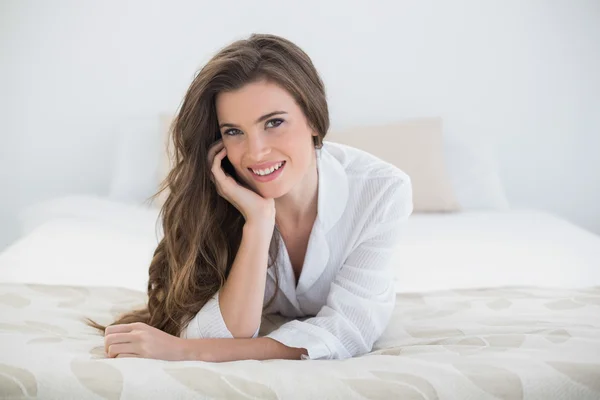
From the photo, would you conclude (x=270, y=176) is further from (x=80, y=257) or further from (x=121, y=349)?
(x=80, y=257)

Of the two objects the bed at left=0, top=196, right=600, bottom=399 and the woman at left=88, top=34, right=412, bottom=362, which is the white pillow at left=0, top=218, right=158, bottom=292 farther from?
the woman at left=88, top=34, right=412, bottom=362

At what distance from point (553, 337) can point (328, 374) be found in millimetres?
526

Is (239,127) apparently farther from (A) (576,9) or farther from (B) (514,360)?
(A) (576,9)

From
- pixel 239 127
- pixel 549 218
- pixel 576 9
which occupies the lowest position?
pixel 549 218

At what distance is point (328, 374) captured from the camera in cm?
127

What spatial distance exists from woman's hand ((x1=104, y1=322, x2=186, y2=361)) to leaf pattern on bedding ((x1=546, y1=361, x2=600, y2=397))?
707mm

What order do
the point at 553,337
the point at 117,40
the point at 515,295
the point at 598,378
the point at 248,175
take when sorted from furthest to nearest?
the point at 117,40, the point at 515,295, the point at 248,175, the point at 553,337, the point at 598,378

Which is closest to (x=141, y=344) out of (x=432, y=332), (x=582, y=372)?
(x=432, y=332)

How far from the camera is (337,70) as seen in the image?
12.0 ft

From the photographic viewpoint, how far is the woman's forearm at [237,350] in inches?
57.2

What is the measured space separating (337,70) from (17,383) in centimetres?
270

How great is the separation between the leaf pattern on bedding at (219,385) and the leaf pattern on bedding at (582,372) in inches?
19.9


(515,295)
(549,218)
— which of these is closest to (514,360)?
(515,295)

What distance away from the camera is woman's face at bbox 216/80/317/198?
5.10ft
